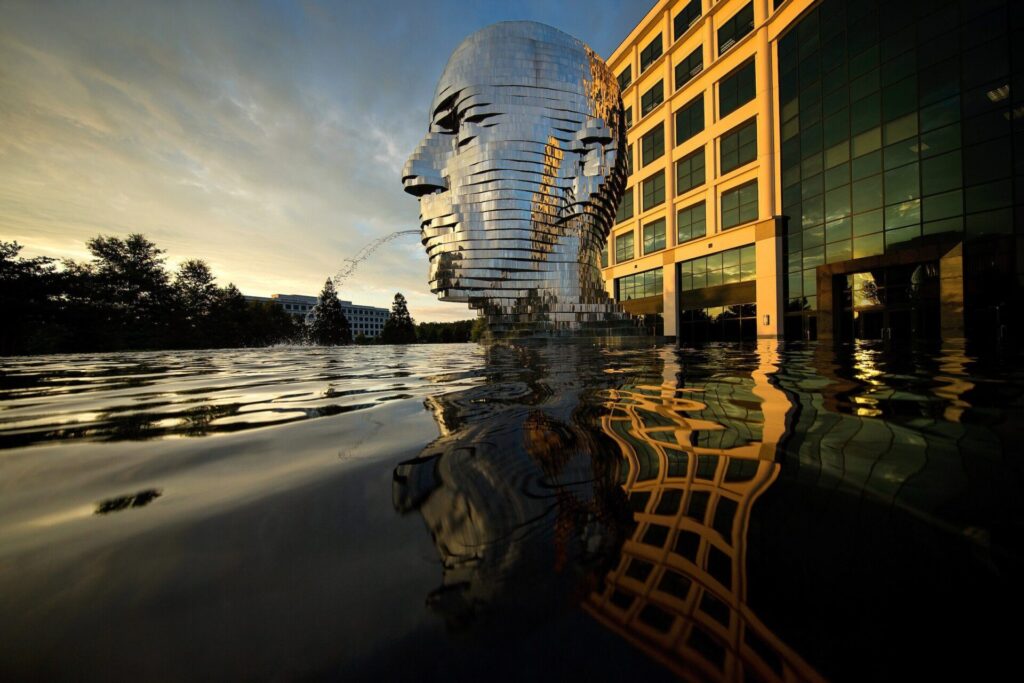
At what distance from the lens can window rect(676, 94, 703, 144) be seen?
68.3 feet

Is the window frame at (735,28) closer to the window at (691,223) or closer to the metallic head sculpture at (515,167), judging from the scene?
the window at (691,223)

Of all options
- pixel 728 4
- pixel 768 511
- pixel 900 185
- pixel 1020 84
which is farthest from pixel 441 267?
pixel 728 4

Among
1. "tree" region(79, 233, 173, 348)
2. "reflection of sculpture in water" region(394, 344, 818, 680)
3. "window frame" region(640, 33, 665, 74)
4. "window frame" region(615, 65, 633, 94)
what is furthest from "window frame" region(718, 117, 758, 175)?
"tree" region(79, 233, 173, 348)

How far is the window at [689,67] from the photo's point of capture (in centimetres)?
2100

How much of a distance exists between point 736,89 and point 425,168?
64.3ft

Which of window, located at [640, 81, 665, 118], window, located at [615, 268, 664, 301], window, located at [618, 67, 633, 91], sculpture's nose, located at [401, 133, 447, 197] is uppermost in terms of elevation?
window, located at [618, 67, 633, 91]

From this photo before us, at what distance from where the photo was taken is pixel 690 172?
21062mm

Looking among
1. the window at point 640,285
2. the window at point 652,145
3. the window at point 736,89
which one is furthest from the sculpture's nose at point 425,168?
the window at point 652,145

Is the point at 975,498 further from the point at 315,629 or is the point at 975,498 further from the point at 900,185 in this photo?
the point at 900,185

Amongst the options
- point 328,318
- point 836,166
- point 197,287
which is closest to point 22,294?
point 197,287

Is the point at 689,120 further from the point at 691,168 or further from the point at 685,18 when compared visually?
the point at 685,18

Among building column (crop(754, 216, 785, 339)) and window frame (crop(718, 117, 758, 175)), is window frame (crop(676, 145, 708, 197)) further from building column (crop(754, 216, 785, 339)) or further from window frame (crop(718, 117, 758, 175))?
building column (crop(754, 216, 785, 339))

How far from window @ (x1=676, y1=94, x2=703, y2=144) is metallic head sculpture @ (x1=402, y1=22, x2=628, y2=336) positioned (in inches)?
631

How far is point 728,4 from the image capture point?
19.4m
